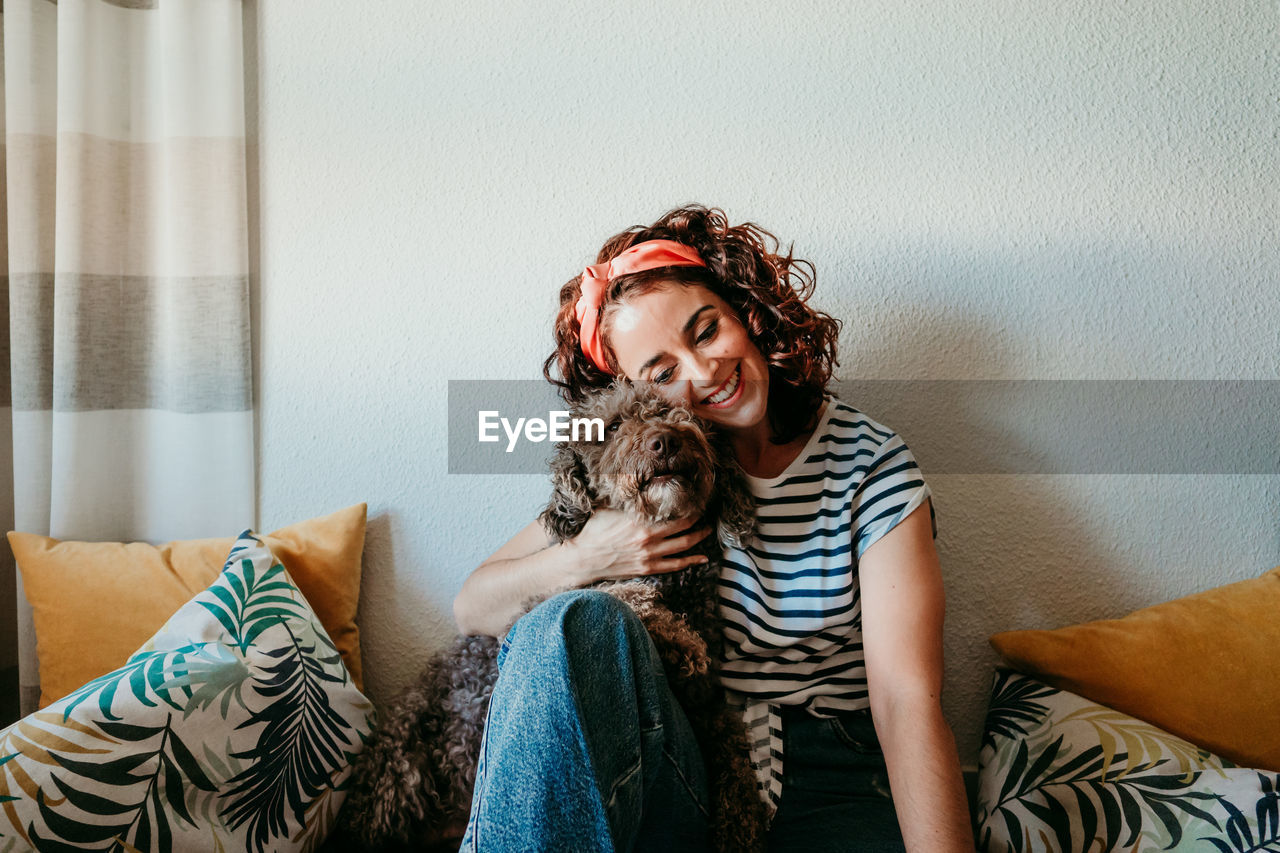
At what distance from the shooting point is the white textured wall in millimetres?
1522

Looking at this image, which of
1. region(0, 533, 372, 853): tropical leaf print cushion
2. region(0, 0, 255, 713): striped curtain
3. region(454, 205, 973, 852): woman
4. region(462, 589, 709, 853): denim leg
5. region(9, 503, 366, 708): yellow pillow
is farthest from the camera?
region(0, 0, 255, 713): striped curtain

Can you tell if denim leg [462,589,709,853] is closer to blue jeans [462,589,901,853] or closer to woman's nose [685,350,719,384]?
blue jeans [462,589,901,853]

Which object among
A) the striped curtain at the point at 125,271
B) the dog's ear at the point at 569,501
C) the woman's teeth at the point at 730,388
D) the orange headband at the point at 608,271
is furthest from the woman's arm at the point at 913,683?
the striped curtain at the point at 125,271

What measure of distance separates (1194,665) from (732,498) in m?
0.89

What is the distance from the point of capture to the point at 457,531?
1.73 meters

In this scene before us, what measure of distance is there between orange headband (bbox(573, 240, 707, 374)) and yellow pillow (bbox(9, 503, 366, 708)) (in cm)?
73

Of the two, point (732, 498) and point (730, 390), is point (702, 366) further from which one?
point (732, 498)

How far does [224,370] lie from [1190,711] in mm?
2089

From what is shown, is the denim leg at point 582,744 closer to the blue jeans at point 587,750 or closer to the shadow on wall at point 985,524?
the blue jeans at point 587,750

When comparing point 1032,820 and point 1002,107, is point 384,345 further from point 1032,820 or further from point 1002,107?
point 1032,820

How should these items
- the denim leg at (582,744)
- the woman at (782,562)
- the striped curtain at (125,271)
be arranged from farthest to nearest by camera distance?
1. the striped curtain at (125,271)
2. the woman at (782,562)
3. the denim leg at (582,744)

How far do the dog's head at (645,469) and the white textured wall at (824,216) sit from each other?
1.20ft

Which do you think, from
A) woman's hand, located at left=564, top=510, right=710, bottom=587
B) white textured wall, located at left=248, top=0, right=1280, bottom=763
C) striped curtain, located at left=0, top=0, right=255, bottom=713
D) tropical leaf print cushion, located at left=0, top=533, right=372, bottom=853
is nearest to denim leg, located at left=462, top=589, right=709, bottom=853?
woman's hand, located at left=564, top=510, right=710, bottom=587

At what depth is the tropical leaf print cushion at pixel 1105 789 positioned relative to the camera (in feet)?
3.60
